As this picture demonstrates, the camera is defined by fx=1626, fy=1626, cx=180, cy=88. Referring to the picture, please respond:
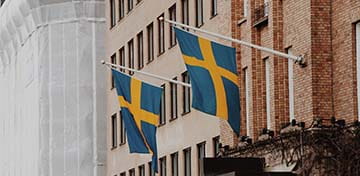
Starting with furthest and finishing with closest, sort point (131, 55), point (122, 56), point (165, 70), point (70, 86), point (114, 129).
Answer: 1. point (70, 86)
2. point (114, 129)
3. point (122, 56)
4. point (131, 55)
5. point (165, 70)

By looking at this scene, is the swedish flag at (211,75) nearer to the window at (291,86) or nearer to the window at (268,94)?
the window at (291,86)

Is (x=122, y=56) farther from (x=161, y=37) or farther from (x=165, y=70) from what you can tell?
(x=165, y=70)

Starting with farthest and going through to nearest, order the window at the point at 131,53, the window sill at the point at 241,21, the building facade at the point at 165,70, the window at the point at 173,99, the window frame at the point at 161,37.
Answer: the window at the point at 131,53 < the window frame at the point at 161,37 < the window at the point at 173,99 < the building facade at the point at 165,70 < the window sill at the point at 241,21

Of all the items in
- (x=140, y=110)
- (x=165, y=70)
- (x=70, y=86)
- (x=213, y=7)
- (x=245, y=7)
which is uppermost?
(x=213, y=7)

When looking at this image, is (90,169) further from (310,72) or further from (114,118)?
(310,72)

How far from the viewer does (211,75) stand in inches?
1391

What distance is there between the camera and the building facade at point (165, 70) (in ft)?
165

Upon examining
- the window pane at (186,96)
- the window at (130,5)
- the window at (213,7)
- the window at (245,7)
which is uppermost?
the window at (130,5)

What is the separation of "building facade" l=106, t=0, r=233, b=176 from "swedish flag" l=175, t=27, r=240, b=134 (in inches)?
267

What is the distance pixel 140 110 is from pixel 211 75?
7927 mm

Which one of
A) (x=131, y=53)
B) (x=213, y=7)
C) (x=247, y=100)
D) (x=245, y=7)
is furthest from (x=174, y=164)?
(x=247, y=100)

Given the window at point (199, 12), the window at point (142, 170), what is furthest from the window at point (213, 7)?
the window at point (142, 170)

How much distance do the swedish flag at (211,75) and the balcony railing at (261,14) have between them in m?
3.54

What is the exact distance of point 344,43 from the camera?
34.4 metres
